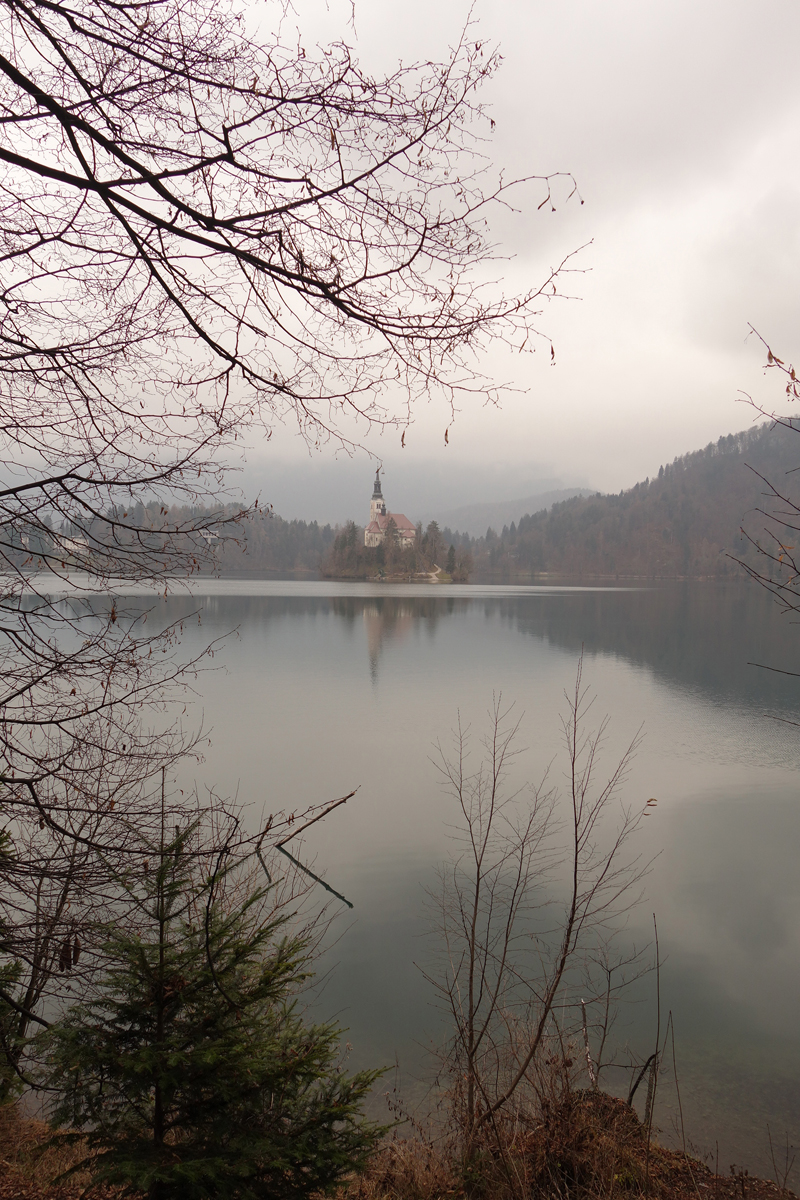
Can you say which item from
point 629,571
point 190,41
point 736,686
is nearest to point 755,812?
point 736,686

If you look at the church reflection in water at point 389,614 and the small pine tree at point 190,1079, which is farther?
the church reflection in water at point 389,614

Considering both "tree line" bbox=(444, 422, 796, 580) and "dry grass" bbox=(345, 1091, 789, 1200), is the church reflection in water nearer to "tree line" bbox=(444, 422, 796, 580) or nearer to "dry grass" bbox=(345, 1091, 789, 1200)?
"dry grass" bbox=(345, 1091, 789, 1200)

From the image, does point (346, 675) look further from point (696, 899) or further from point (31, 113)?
point (31, 113)

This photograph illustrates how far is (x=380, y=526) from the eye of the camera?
377 feet

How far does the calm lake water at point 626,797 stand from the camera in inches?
279

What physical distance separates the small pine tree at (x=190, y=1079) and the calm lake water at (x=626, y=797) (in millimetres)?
1508

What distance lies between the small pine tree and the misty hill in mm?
123951

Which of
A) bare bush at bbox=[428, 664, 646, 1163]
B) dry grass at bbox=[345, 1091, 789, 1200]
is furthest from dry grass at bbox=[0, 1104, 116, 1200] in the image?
bare bush at bbox=[428, 664, 646, 1163]

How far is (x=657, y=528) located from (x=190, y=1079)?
5898 inches

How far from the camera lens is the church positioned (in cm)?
10536

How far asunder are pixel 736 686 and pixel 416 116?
81.9ft

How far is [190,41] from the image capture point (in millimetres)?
2354

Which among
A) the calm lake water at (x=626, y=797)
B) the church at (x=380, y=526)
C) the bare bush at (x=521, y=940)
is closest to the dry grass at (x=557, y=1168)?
the bare bush at (x=521, y=940)

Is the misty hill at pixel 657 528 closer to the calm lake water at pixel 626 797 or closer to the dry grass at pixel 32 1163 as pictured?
the calm lake water at pixel 626 797
